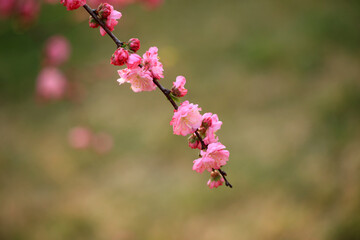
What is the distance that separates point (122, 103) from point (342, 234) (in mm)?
1731

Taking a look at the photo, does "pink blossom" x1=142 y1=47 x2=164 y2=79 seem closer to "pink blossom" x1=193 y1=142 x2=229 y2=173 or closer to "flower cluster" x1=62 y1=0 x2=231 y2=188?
"flower cluster" x1=62 y1=0 x2=231 y2=188

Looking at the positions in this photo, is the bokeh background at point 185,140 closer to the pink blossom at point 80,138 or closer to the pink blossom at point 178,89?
the pink blossom at point 80,138

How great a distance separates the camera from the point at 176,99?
63 cm

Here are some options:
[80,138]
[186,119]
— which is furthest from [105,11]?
[80,138]

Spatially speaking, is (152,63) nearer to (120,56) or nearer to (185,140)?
(120,56)

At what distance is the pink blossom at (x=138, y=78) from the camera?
61cm

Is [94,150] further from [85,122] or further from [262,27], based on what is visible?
[262,27]

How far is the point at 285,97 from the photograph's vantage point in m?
2.16

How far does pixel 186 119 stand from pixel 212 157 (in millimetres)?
91

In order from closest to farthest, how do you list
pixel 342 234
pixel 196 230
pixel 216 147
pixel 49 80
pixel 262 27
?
pixel 216 147 < pixel 342 234 < pixel 196 230 < pixel 49 80 < pixel 262 27

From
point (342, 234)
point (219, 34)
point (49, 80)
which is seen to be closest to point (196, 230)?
point (342, 234)

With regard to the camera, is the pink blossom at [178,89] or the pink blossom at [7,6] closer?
the pink blossom at [178,89]

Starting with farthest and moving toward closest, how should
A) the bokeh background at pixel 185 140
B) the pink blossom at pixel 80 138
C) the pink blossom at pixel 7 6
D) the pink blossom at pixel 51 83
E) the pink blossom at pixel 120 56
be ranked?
1. the pink blossom at pixel 80 138
2. the pink blossom at pixel 51 83
3. the bokeh background at pixel 185 140
4. the pink blossom at pixel 7 6
5. the pink blossom at pixel 120 56

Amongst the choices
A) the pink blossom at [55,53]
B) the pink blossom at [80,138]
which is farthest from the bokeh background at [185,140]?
the pink blossom at [55,53]
